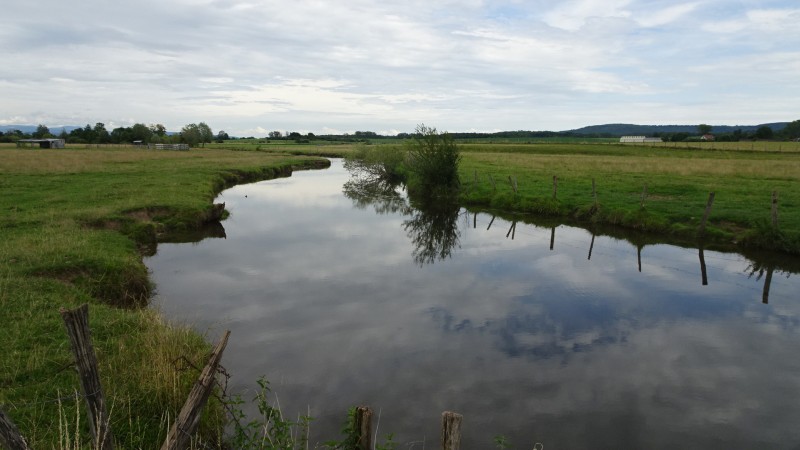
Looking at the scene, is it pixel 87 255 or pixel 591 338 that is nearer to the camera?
pixel 591 338

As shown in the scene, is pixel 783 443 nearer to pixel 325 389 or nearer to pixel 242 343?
pixel 325 389

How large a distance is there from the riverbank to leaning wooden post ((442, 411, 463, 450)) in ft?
13.0

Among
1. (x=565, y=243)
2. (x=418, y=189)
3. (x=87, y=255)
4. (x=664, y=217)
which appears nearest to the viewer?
(x=87, y=255)

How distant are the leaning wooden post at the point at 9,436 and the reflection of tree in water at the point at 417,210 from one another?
1816 cm

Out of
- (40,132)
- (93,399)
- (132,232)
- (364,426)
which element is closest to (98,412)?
(93,399)

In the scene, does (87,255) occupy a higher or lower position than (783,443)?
higher

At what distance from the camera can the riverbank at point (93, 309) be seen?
774 cm

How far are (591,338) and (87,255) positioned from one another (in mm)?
15604

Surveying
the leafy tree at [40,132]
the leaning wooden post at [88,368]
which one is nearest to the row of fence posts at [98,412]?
the leaning wooden post at [88,368]

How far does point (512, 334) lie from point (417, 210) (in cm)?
2424

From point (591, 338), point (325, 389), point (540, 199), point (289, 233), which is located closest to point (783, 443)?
point (591, 338)

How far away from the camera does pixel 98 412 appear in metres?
5.45

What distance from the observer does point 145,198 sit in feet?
96.1

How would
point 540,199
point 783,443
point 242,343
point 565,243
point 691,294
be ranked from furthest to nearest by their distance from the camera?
point 540,199 → point 565,243 → point 691,294 → point 242,343 → point 783,443
